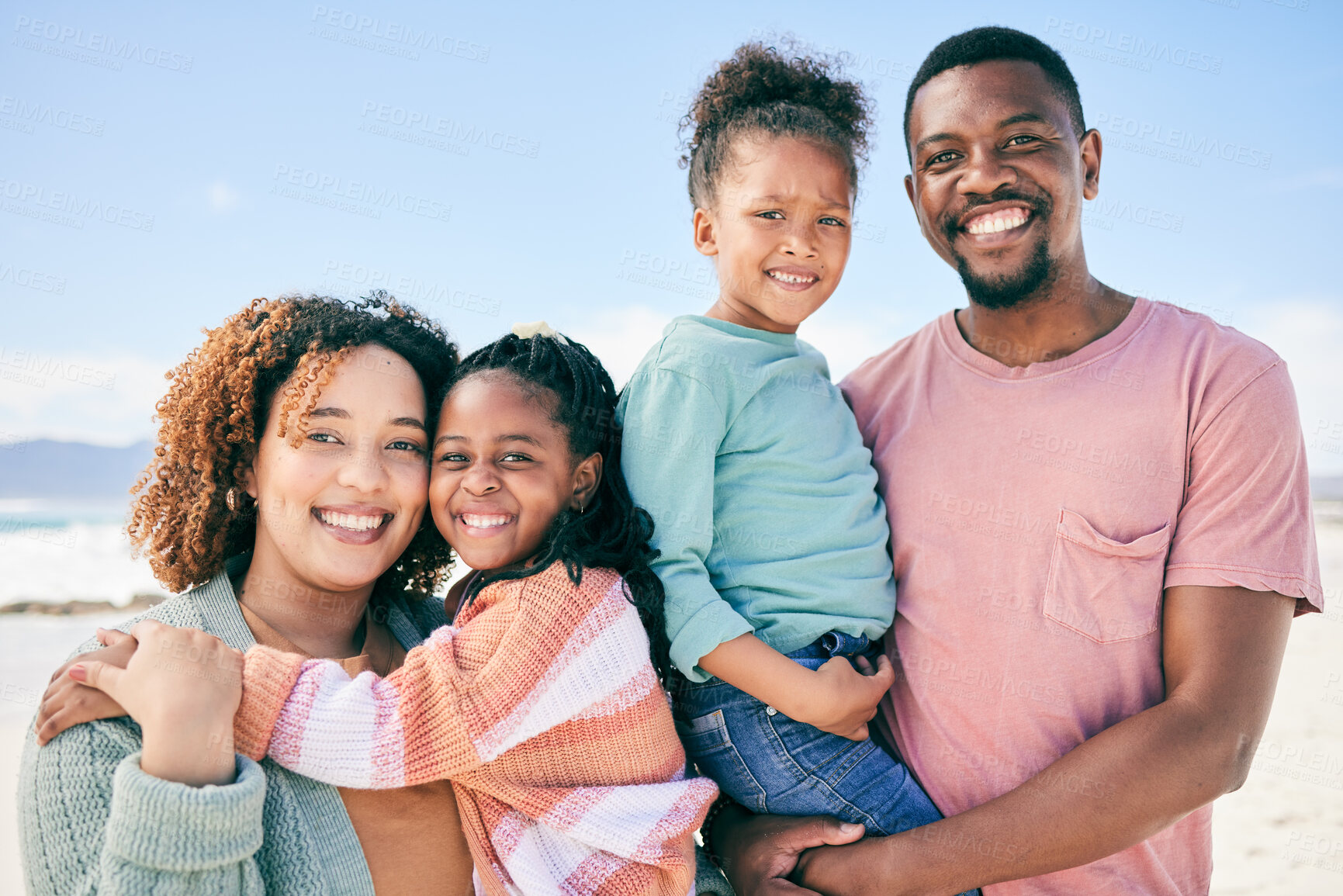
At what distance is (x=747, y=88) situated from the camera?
2.74 m

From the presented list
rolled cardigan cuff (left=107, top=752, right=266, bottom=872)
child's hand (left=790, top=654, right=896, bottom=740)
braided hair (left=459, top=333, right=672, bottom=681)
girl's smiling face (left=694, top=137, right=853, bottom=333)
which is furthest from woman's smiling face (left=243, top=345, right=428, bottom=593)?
child's hand (left=790, top=654, right=896, bottom=740)

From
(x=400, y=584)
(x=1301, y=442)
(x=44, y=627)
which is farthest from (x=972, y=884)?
(x=44, y=627)

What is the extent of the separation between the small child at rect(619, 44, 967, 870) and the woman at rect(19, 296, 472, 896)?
69cm

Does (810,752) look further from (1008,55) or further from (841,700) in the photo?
(1008,55)

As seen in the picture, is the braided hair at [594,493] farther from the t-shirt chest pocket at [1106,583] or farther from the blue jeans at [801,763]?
the t-shirt chest pocket at [1106,583]

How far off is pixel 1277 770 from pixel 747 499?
8259mm

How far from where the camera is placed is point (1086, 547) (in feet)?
7.22

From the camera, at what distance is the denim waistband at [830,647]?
7.43ft

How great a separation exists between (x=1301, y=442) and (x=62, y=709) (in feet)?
9.44

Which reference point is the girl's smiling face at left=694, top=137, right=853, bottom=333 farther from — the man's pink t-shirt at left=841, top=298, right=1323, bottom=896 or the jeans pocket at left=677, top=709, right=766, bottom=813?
the jeans pocket at left=677, top=709, right=766, bottom=813

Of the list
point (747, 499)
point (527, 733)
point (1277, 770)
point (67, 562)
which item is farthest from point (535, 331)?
point (67, 562)

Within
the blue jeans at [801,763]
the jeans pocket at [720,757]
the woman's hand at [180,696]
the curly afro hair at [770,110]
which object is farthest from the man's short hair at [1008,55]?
the woman's hand at [180,696]

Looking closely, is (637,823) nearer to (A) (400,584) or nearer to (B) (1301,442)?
(A) (400,584)

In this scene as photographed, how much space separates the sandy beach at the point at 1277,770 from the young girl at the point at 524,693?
3.90 metres
